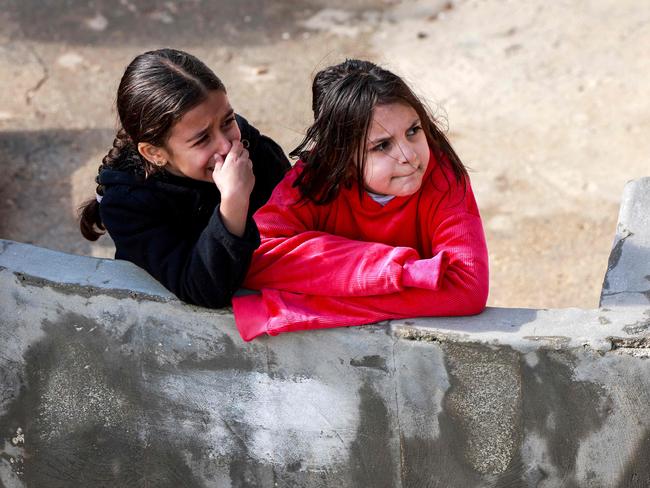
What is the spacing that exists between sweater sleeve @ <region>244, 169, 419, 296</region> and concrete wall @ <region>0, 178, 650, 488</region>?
0.37 feet

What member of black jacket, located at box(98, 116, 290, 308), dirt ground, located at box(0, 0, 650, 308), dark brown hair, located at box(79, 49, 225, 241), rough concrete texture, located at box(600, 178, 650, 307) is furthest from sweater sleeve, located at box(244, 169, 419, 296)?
dirt ground, located at box(0, 0, 650, 308)

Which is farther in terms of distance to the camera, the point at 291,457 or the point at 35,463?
the point at 35,463

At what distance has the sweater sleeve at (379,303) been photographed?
2.38m

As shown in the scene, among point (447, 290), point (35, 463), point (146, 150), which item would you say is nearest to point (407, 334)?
point (447, 290)

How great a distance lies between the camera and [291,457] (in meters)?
2.60

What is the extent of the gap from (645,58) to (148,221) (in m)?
3.97

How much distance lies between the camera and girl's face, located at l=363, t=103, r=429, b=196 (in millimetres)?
2416

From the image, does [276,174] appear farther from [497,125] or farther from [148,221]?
[497,125]

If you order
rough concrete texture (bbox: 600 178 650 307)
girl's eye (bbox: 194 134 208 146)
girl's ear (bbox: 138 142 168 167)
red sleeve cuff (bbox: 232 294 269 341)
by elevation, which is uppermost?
rough concrete texture (bbox: 600 178 650 307)

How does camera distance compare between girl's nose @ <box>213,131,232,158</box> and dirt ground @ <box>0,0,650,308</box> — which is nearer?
girl's nose @ <box>213,131,232,158</box>

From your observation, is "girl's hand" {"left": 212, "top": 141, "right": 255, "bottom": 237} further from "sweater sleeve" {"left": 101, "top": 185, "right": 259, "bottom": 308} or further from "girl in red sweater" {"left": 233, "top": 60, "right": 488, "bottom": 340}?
"girl in red sweater" {"left": 233, "top": 60, "right": 488, "bottom": 340}

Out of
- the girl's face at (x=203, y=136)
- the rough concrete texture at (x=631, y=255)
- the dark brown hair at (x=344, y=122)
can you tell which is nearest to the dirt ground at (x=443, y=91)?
the rough concrete texture at (x=631, y=255)

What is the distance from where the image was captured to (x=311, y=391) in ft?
8.20

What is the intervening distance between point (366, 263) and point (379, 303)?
103mm
